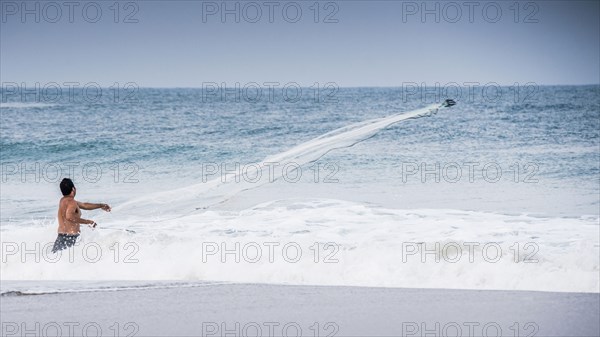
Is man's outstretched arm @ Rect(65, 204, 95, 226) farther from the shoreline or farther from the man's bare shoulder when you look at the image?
the shoreline

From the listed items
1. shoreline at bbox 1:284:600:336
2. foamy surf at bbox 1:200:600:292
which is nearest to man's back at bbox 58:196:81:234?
foamy surf at bbox 1:200:600:292

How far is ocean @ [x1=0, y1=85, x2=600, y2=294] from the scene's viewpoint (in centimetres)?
863

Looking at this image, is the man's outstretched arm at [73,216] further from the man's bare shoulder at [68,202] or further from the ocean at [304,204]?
the ocean at [304,204]

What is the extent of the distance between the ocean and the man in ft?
0.78

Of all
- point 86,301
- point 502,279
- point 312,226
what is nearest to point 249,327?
point 86,301

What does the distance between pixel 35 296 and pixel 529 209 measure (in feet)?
29.7

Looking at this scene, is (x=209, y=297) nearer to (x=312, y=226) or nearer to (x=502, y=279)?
(x=502, y=279)

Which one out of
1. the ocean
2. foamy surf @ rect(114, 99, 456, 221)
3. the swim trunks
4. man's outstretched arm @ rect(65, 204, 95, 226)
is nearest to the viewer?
the ocean

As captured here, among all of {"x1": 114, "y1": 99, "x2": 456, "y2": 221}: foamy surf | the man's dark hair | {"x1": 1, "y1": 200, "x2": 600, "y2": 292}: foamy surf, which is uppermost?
the man's dark hair

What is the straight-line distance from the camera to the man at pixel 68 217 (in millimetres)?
9086

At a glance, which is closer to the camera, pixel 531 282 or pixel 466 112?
pixel 531 282

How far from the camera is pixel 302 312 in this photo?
262 inches

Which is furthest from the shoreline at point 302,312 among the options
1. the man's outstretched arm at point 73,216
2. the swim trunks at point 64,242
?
the swim trunks at point 64,242

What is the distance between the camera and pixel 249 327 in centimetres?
622
